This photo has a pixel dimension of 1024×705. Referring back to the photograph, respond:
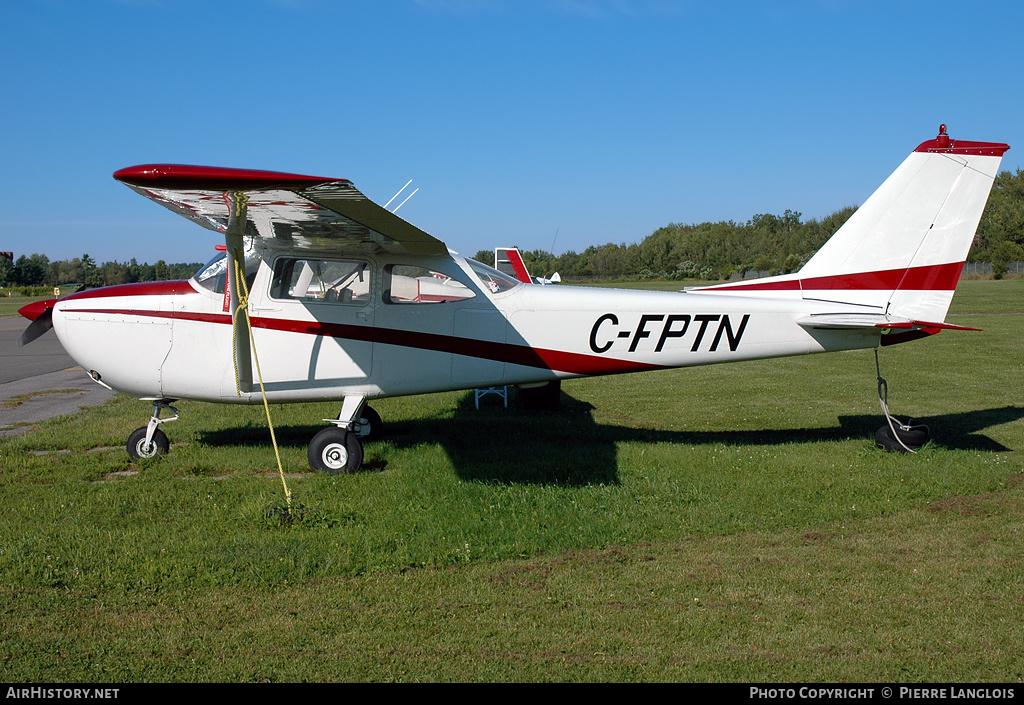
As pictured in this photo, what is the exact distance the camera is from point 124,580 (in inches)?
175

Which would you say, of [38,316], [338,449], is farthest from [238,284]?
[38,316]

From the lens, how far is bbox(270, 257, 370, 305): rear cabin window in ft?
22.8

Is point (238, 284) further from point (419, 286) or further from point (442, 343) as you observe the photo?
point (442, 343)

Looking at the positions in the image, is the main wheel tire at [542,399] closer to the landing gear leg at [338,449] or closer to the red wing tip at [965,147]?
the landing gear leg at [338,449]

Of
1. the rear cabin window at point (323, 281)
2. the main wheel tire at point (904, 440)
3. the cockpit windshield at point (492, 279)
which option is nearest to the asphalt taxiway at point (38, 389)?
the rear cabin window at point (323, 281)

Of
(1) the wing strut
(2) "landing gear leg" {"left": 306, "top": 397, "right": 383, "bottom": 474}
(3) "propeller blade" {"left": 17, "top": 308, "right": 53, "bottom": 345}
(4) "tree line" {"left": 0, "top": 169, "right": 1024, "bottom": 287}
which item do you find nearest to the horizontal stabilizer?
(2) "landing gear leg" {"left": 306, "top": 397, "right": 383, "bottom": 474}

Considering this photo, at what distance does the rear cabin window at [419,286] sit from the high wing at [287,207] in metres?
0.19

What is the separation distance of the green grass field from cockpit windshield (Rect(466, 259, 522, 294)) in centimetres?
167

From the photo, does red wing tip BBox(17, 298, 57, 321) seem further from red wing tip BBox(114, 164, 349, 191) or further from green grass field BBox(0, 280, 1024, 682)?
red wing tip BBox(114, 164, 349, 191)

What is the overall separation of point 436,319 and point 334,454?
5.17 feet

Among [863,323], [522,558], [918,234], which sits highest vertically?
[918,234]

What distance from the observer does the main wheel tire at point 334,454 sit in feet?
22.5

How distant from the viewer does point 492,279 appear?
7.21 metres
